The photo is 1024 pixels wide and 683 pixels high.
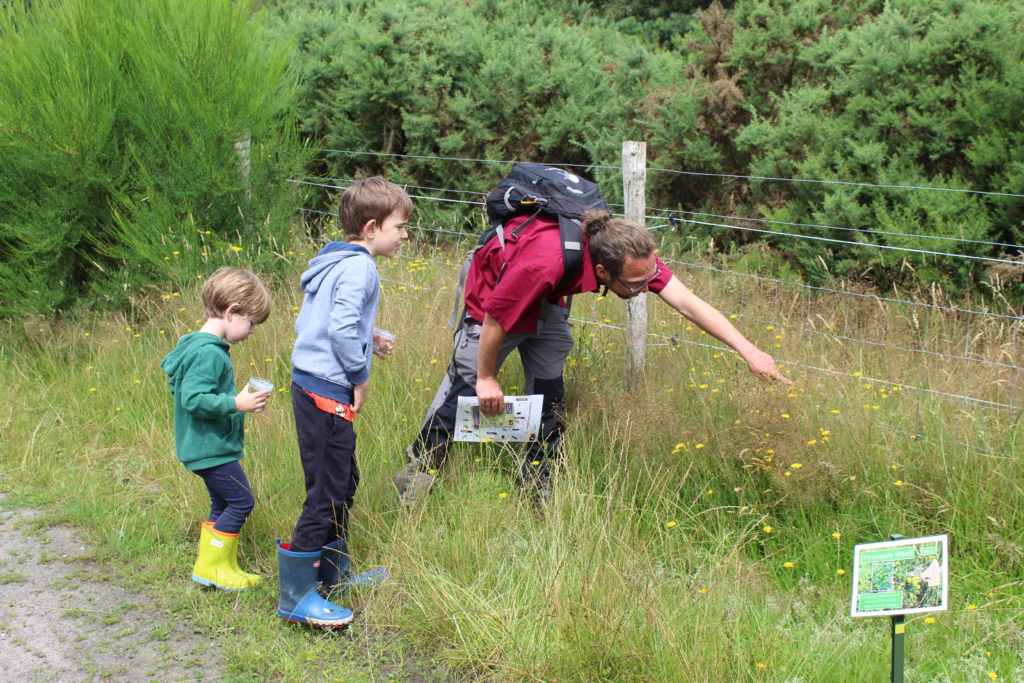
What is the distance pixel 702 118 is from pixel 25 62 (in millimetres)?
5971

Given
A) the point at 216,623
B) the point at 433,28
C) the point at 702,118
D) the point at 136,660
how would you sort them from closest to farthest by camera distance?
the point at 136,660, the point at 216,623, the point at 702,118, the point at 433,28

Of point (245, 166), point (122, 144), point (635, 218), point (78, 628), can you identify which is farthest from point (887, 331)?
point (122, 144)

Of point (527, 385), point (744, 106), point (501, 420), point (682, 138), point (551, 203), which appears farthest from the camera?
point (682, 138)

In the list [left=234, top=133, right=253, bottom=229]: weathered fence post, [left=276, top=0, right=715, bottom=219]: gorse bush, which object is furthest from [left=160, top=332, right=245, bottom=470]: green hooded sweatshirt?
[left=276, top=0, right=715, bottom=219]: gorse bush

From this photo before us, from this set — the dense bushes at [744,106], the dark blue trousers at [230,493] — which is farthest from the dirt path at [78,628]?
the dense bushes at [744,106]

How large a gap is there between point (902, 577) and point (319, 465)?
218 cm

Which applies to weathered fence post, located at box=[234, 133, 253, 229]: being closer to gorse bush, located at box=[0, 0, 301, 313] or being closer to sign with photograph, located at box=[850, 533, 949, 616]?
gorse bush, located at box=[0, 0, 301, 313]

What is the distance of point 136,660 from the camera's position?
145 inches

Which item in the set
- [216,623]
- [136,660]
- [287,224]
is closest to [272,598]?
[216,623]

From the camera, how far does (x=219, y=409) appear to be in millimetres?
3908

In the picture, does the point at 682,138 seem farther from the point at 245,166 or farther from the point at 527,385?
the point at 527,385

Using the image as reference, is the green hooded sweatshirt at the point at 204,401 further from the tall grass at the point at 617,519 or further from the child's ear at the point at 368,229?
the child's ear at the point at 368,229

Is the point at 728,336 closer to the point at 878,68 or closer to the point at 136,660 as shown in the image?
the point at 136,660

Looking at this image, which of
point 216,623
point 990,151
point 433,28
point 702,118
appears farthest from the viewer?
point 433,28
